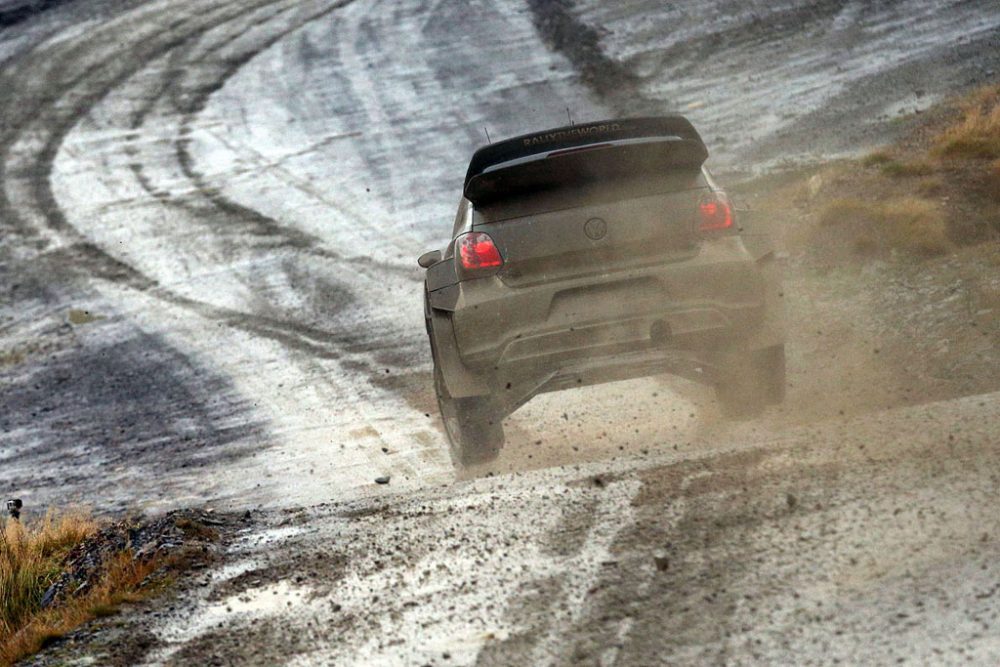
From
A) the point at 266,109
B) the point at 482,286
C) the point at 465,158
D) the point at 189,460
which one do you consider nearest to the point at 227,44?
the point at 266,109

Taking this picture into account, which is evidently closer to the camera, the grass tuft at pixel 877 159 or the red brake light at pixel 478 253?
the red brake light at pixel 478 253

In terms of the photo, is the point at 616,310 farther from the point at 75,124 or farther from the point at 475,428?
the point at 75,124

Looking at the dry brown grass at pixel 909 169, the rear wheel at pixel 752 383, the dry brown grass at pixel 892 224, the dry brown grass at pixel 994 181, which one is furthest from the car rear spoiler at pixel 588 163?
the dry brown grass at pixel 909 169

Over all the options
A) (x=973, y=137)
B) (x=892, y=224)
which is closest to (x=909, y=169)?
(x=973, y=137)

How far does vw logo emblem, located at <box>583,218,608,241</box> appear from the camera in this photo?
269 inches

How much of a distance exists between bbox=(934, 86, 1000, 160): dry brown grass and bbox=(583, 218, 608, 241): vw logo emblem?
8192 mm

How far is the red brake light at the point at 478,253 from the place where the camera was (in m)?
6.93

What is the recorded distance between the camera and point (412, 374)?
11.6m

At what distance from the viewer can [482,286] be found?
22.9ft

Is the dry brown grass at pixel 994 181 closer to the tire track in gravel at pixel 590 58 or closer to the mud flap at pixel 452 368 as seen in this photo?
the mud flap at pixel 452 368

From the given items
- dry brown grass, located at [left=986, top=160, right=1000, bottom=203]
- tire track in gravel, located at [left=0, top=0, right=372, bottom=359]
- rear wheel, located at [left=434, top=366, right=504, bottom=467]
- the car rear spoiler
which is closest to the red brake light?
the car rear spoiler

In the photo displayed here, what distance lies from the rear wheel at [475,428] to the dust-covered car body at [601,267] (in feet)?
0.88

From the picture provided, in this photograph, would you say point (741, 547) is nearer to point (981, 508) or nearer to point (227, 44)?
point (981, 508)

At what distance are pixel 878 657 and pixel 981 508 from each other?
1344 mm
